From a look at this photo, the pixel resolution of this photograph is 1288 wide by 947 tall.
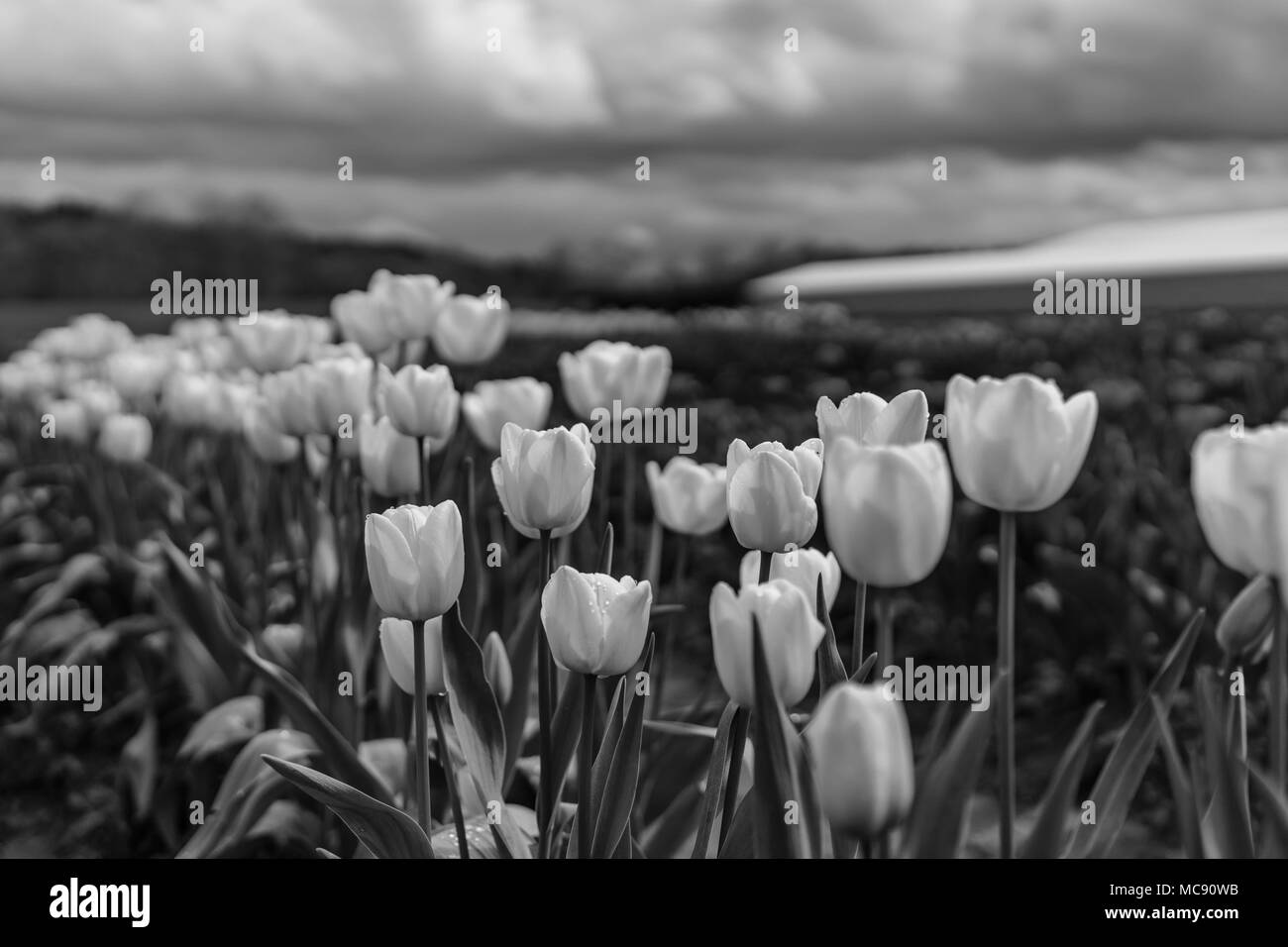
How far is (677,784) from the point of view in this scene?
152 centimetres

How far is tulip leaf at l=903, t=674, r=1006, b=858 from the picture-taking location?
2.14ft

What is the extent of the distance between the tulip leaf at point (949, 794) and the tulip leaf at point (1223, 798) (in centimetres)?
20

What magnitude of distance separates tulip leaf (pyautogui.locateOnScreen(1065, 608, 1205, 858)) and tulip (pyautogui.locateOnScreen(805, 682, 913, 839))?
305mm

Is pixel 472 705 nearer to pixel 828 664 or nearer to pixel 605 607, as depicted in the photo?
pixel 605 607

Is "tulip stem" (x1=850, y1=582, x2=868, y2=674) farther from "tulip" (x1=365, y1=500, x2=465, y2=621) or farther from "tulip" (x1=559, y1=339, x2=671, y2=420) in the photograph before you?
"tulip" (x1=559, y1=339, x2=671, y2=420)

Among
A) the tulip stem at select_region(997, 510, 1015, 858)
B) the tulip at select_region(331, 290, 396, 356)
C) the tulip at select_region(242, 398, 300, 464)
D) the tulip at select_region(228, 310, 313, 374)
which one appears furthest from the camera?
the tulip at select_region(228, 310, 313, 374)

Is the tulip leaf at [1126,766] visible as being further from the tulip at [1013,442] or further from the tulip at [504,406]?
the tulip at [504,406]

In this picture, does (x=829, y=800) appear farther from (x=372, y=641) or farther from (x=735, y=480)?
(x=372, y=641)

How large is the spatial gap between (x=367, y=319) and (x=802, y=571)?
1.19 metres

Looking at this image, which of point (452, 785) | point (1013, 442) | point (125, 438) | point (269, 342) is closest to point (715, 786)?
point (452, 785)

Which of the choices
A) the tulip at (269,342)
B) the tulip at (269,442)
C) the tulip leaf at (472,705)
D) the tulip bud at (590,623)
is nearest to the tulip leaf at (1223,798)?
the tulip bud at (590,623)

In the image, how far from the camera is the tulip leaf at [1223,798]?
29.9 inches

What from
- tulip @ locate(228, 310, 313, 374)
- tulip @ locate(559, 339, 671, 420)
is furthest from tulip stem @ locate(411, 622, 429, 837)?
tulip @ locate(228, 310, 313, 374)

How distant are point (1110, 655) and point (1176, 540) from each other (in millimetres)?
295
